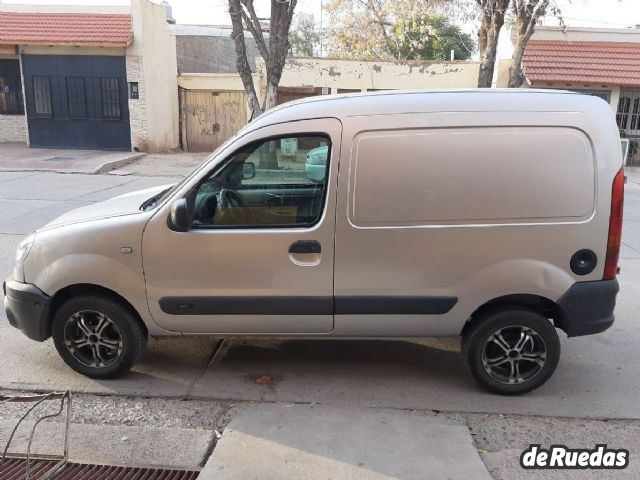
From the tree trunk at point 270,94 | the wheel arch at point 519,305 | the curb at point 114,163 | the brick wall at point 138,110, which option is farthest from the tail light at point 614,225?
the brick wall at point 138,110

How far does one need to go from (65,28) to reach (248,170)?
17.4 meters

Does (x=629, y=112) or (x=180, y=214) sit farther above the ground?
(x=629, y=112)

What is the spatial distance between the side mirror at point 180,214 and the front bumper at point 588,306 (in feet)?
8.25

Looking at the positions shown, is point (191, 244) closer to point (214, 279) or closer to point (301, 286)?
point (214, 279)

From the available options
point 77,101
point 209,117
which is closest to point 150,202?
point 77,101

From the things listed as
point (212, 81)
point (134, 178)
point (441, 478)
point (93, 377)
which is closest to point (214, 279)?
point (93, 377)

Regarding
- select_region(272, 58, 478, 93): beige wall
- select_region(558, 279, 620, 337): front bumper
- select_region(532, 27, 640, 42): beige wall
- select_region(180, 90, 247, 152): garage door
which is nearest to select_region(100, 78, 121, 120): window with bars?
select_region(180, 90, 247, 152): garage door

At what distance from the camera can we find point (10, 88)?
20609 millimetres

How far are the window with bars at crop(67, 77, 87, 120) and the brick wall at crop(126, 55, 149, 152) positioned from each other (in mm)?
1655

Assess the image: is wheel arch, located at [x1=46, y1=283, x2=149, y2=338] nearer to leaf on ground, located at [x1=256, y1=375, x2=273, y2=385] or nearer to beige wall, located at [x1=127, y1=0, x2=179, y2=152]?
leaf on ground, located at [x1=256, y1=375, x2=273, y2=385]

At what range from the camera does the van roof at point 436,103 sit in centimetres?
362

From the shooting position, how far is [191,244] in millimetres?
3701

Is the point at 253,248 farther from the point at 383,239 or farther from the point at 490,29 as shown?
the point at 490,29

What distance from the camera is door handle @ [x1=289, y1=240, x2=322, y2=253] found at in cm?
365
